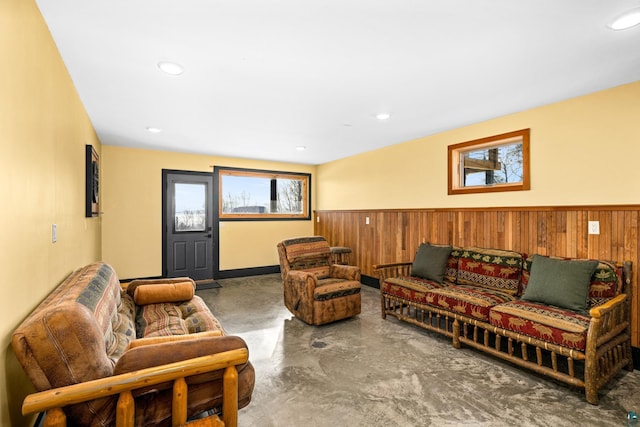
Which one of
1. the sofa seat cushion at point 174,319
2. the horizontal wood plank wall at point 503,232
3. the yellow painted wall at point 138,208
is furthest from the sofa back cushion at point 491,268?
the yellow painted wall at point 138,208

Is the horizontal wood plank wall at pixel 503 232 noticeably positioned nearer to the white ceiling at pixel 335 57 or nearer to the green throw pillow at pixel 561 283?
the green throw pillow at pixel 561 283

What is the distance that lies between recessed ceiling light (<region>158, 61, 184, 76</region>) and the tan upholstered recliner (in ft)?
7.67

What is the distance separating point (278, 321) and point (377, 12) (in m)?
3.28

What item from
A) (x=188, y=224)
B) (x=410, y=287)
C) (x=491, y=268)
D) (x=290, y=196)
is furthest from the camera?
(x=290, y=196)

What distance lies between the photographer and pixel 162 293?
287 centimetres

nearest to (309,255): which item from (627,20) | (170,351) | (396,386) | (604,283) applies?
(396,386)

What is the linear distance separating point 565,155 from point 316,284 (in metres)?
2.95

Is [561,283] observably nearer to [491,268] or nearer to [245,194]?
[491,268]

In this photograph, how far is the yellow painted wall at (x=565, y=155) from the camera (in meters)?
2.71

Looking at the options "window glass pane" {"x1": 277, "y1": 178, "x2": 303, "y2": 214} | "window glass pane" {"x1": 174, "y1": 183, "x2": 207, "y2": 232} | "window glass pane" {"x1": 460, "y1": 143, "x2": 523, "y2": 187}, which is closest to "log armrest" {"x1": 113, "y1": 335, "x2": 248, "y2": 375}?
"window glass pane" {"x1": 460, "y1": 143, "x2": 523, "y2": 187}

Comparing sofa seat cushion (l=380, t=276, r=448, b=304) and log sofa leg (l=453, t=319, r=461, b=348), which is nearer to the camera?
log sofa leg (l=453, t=319, r=461, b=348)

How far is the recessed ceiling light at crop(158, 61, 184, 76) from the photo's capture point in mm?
2361

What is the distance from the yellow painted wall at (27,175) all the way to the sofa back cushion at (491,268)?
146 inches

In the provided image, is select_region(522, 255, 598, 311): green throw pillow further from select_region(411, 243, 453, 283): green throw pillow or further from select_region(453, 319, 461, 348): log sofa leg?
select_region(411, 243, 453, 283): green throw pillow
